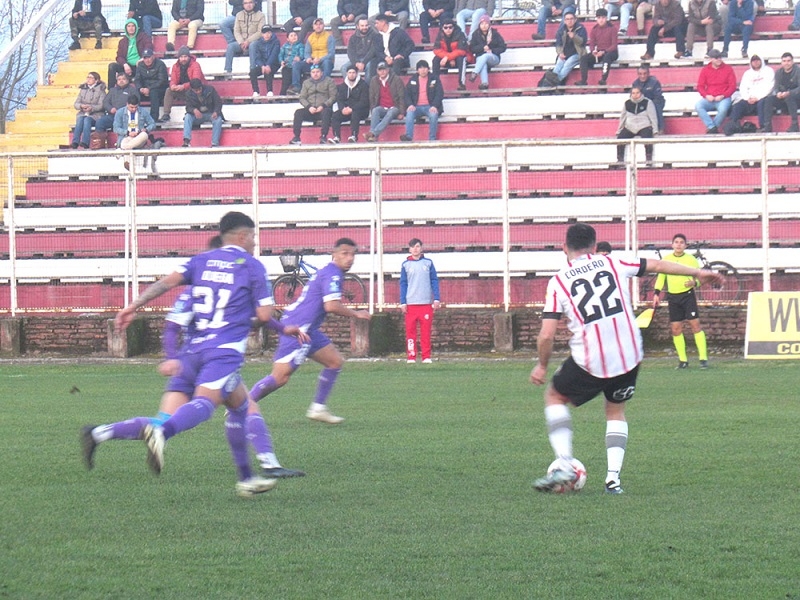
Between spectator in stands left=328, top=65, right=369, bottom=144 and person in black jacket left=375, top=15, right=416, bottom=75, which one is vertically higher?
person in black jacket left=375, top=15, right=416, bottom=75

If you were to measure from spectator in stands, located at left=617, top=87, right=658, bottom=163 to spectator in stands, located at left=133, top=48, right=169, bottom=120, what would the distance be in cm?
1049

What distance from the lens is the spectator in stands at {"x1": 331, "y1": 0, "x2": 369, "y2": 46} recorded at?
3068 cm

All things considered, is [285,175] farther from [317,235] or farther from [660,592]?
[660,592]

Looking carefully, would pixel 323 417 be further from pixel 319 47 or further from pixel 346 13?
pixel 346 13

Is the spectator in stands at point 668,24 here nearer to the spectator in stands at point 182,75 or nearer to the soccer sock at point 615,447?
the spectator in stands at point 182,75

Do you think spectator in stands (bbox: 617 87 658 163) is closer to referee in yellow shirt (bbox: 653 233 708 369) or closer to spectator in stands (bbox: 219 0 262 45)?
referee in yellow shirt (bbox: 653 233 708 369)

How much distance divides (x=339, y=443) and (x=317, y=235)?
13982mm

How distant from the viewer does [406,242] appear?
79.1 feet

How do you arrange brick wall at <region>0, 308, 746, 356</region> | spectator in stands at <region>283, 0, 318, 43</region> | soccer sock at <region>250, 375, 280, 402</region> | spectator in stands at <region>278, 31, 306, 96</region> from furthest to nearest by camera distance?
spectator in stands at <region>283, 0, 318, 43</region> → spectator in stands at <region>278, 31, 306, 96</region> → brick wall at <region>0, 308, 746, 356</region> → soccer sock at <region>250, 375, 280, 402</region>

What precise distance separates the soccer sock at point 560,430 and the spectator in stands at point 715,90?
19019 millimetres

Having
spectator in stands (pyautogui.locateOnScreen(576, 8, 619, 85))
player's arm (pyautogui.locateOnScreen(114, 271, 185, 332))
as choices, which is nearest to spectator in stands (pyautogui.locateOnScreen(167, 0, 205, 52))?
spectator in stands (pyautogui.locateOnScreen(576, 8, 619, 85))

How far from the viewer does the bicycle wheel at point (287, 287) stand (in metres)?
23.4

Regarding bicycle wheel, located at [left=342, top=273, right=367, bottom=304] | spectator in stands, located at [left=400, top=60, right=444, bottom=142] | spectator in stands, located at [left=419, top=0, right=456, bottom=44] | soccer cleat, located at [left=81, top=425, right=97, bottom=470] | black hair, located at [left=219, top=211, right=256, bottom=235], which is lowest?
soccer cleat, located at [left=81, top=425, right=97, bottom=470]

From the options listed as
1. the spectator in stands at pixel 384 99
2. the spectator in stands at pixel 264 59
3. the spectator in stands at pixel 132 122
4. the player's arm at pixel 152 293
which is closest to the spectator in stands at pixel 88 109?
the spectator in stands at pixel 132 122
